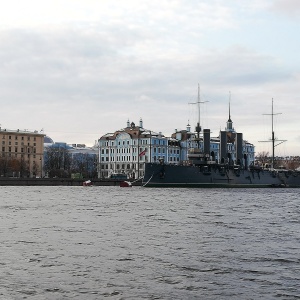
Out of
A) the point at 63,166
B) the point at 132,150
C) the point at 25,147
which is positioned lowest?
the point at 63,166

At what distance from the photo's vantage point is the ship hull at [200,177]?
90812 millimetres

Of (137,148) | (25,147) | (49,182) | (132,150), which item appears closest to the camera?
(49,182)

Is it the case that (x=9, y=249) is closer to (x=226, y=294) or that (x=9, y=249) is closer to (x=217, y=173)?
(x=226, y=294)

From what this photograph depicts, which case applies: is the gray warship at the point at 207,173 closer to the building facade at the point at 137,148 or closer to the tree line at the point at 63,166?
the building facade at the point at 137,148

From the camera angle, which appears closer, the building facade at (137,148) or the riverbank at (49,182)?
the riverbank at (49,182)

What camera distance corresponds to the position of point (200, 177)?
91750mm

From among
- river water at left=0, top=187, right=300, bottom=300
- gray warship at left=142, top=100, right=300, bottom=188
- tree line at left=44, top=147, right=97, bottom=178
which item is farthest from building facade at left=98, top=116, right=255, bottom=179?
river water at left=0, top=187, right=300, bottom=300

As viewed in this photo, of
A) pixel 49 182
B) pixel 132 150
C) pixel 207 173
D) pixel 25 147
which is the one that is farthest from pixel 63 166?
pixel 207 173

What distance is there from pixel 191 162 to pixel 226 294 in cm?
8174

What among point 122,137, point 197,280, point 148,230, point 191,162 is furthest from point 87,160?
point 197,280

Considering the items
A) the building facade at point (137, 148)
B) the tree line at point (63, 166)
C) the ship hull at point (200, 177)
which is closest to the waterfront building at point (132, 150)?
the building facade at point (137, 148)

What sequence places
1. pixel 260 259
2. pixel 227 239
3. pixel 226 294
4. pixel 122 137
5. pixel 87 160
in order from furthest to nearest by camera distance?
1. pixel 87 160
2. pixel 122 137
3. pixel 227 239
4. pixel 260 259
5. pixel 226 294

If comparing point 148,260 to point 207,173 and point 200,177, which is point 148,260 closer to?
point 200,177

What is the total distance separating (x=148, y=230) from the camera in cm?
2494
